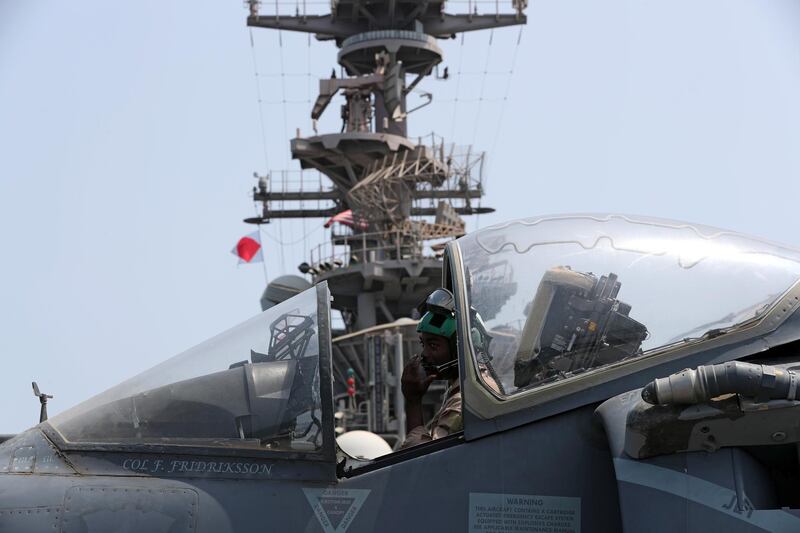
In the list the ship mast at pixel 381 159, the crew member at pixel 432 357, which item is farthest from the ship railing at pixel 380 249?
the crew member at pixel 432 357

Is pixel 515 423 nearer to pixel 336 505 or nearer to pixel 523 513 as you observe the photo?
pixel 523 513

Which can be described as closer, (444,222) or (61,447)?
(61,447)

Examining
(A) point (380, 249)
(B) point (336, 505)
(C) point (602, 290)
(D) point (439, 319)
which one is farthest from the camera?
(A) point (380, 249)

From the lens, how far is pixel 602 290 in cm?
502

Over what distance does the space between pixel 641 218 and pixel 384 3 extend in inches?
1726

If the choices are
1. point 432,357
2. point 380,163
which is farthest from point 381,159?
point 432,357

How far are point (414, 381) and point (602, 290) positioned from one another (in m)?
1.19

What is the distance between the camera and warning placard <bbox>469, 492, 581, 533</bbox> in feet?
14.6

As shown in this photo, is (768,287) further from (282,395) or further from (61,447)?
(61,447)

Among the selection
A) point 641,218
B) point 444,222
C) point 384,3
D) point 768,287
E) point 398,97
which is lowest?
point 768,287

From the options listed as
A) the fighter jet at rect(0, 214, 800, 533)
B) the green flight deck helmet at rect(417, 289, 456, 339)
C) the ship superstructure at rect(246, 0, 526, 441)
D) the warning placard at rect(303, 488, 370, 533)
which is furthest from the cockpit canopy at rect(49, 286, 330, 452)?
the ship superstructure at rect(246, 0, 526, 441)

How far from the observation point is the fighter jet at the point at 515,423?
417 centimetres

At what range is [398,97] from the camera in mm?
45656

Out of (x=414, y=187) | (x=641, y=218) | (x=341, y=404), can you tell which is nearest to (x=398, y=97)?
(x=414, y=187)
